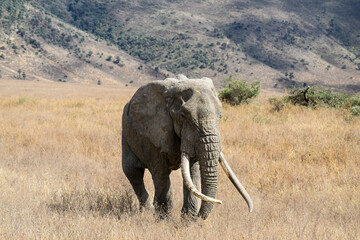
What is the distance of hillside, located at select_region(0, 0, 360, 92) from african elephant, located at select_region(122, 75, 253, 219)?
229ft

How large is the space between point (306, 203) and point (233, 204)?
94 centimetres

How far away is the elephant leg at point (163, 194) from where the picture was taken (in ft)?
12.2

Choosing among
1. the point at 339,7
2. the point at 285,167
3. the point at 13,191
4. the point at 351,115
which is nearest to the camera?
the point at 13,191

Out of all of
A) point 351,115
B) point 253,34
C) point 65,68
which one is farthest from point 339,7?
point 351,115

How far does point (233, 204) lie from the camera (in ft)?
14.3

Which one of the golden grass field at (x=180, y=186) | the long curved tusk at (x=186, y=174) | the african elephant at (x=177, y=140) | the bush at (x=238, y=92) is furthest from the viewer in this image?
the bush at (x=238, y=92)

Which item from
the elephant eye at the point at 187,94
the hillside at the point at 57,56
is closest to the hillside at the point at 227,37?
the hillside at the point at 57,56

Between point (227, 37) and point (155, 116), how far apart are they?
90930 mm

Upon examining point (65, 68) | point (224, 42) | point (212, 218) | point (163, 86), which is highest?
point (163, 86)

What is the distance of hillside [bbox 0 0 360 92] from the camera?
7644 cm

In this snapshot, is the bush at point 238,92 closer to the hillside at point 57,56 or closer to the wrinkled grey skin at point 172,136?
the wrinkled grey skin at point 172,136

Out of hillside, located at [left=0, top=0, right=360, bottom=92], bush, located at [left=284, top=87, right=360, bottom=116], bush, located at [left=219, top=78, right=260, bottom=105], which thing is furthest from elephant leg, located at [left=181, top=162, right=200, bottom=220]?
hillside, located at [left=0, top=0, right=360, bottom=92]

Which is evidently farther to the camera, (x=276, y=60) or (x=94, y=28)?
(x=94, y=28)

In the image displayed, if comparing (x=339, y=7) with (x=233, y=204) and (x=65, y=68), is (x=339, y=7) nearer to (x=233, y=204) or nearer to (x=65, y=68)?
(x=65, y=68)
